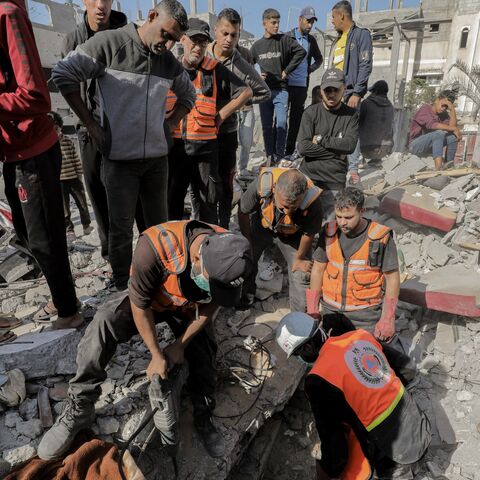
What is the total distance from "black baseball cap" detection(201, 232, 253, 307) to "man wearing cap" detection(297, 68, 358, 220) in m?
2.75

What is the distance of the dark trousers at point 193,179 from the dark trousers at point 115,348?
1.55m

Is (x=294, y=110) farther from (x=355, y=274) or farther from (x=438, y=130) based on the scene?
(x=438, y=130)

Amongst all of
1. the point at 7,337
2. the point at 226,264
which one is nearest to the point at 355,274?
the point at 226,264

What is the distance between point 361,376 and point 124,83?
7.98 ft

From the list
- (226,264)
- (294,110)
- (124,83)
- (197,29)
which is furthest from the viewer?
(294,110)

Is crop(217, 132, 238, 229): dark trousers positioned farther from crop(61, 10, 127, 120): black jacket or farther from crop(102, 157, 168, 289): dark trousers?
crop(61, 10, 127, 120): black jacket

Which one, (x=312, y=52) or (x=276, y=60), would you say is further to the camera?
(x=312, y=52)

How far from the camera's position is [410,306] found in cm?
484

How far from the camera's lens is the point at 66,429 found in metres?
2.18

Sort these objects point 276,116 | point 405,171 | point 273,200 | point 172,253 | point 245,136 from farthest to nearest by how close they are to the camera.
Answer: point 405,171, point 245,136, point 276,116, point 273,200, point 172,253

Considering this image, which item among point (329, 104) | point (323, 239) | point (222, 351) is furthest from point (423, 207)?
point (222, 351)

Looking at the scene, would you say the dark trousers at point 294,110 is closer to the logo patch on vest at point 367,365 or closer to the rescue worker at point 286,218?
the rescue worker at point 286,218

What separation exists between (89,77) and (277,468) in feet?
11.9

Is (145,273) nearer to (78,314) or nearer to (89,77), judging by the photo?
(78,314)
